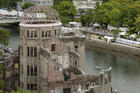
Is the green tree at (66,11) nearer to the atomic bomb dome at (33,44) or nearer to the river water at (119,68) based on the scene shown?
the river water at (119,68)

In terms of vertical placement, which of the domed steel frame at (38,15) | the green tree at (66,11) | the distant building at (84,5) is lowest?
the distant building at (84,5)

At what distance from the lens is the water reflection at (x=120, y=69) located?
193ft

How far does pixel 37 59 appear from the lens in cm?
4500

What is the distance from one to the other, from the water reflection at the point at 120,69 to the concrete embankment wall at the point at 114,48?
2.74 m

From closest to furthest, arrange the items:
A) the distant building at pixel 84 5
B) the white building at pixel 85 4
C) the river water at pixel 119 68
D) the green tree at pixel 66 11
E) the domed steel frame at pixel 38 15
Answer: the domed steel frame at pixel 38 15
the river water at pixel 119 68
the green tree at pixel 66 11
the distant building at pixel 84 5
the white building at pixel 85 4

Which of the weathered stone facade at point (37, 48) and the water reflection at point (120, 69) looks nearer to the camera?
the weathered stone facade at point (37, 48)

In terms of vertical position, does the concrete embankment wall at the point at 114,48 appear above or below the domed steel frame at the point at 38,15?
below

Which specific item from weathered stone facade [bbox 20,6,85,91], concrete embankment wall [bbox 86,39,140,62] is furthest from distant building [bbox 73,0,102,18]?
weathered stone facade [bbox 20,6,85,91]

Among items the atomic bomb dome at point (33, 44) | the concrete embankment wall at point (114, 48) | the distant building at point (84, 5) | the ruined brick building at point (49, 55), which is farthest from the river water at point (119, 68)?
the distant building at point (84, 5)

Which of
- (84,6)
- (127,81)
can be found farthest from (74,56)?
(84,6)

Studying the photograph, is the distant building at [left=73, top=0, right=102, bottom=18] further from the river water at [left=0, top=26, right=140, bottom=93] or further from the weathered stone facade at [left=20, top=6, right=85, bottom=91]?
the weathered stone facade at [left=20, top=6, right=85, bottom=91]

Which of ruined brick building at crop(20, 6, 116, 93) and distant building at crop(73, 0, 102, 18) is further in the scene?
distant building at crop(73, 0, 102, 18)

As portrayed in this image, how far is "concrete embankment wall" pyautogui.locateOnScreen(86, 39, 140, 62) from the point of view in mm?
82375

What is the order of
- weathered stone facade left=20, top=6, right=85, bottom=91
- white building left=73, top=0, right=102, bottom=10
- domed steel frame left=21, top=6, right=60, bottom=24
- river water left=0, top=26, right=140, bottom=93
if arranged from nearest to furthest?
weathered stone facade left=20, top=6, right=85, bottom=91 < domed steel frame left=21, top=6, right=60, bottom=24 < river water left=0, top=26, right=140, bottom=93 < white building left=73, top=0, right=102, bottom=10
